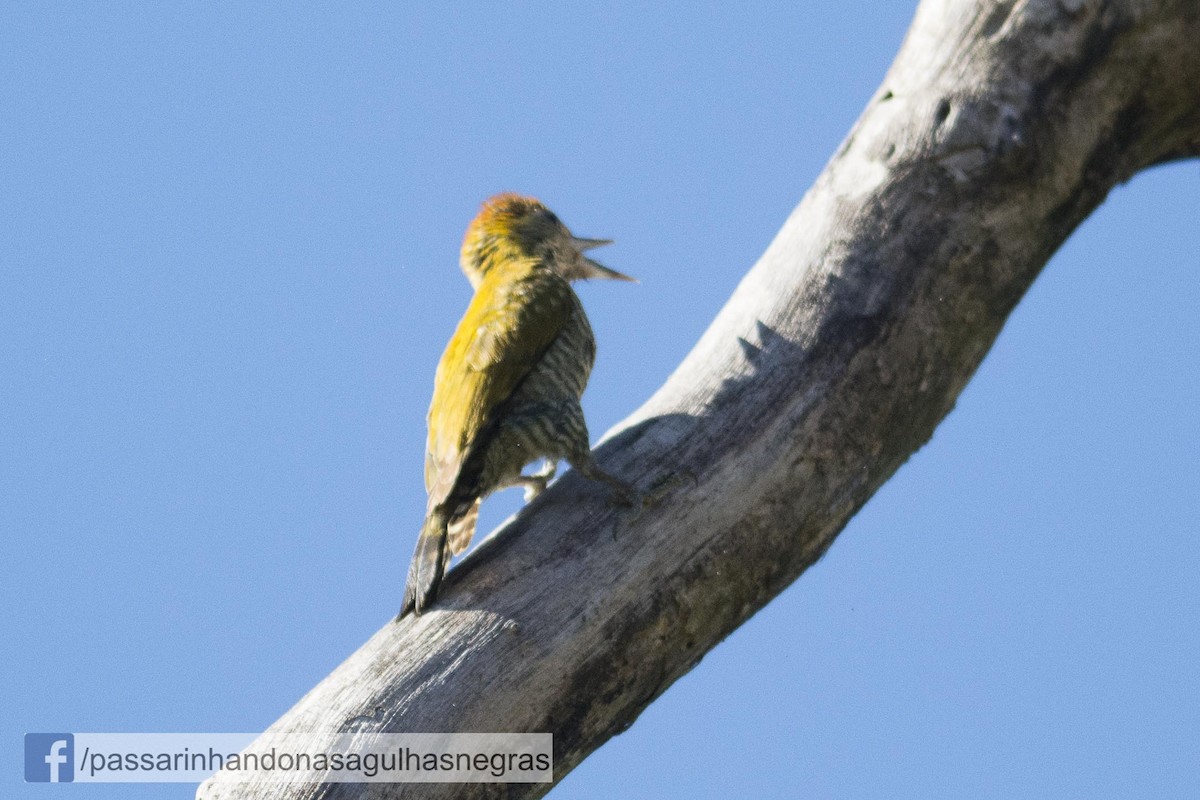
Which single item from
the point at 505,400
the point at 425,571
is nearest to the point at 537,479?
the point at 505,400

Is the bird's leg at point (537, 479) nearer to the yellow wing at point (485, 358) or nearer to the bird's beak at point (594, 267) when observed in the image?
the yellow wing at point (485, 358)

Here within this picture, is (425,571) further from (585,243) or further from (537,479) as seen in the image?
(585,243)

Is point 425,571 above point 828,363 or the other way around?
the other way around

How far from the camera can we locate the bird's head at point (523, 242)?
6.42 metres

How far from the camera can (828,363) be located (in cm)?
416

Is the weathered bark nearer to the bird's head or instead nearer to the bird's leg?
the bird's leg

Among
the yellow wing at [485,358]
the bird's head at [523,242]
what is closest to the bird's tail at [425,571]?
the yellow wing at [485,358]

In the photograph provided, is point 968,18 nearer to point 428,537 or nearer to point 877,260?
point 877,260

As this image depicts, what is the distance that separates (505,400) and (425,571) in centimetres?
121

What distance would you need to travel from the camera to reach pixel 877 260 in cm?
427

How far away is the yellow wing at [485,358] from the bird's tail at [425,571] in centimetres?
42

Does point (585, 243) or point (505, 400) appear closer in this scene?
point (505, 400)

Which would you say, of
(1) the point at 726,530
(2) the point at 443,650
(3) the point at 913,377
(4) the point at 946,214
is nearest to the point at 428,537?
(2) the point at 443,650

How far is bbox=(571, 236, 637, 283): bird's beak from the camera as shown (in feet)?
21.8
